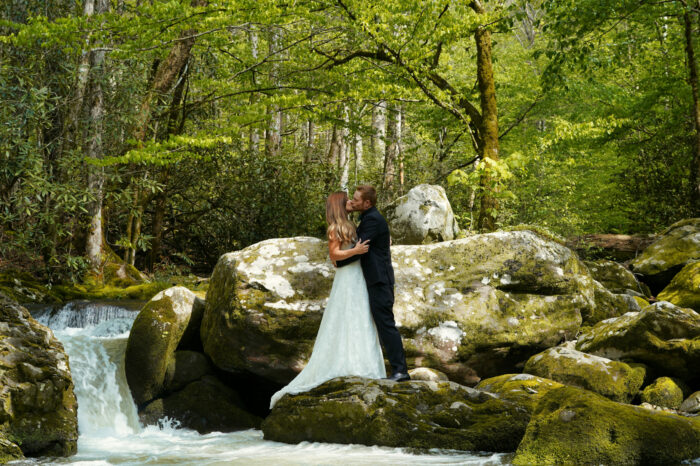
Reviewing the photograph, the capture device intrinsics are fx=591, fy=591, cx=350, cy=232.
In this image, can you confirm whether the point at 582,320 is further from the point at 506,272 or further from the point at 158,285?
the point at 158,285

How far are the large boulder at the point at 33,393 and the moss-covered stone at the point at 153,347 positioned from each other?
1.50 meters

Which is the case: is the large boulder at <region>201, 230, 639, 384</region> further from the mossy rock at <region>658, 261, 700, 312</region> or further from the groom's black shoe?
the mossy rock at <region>658, 261, 700, 312</region>

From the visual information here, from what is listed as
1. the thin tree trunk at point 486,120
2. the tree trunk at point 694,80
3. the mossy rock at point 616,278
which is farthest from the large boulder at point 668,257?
the tree trunk at point 694,80

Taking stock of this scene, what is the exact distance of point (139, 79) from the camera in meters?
12.9

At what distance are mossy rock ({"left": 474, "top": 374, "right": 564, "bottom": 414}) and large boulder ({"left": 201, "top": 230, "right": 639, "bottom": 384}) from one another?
871 millimetres

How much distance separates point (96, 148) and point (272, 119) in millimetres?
4922

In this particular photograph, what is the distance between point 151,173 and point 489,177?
26.4ft

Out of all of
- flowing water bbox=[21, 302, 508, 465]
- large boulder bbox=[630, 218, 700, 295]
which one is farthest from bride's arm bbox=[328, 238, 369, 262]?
large boulder bbox=[630, 218, 700, 295]

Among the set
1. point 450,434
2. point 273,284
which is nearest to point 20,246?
point 273,284

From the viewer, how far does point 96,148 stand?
12383 mm

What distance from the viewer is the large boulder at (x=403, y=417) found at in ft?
17.3

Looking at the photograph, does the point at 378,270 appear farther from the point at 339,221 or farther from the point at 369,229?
the point at 339,221

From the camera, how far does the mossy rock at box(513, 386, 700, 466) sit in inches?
173

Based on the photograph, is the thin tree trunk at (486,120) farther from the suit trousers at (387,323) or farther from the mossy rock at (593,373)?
the suit trousers at (387,323)
